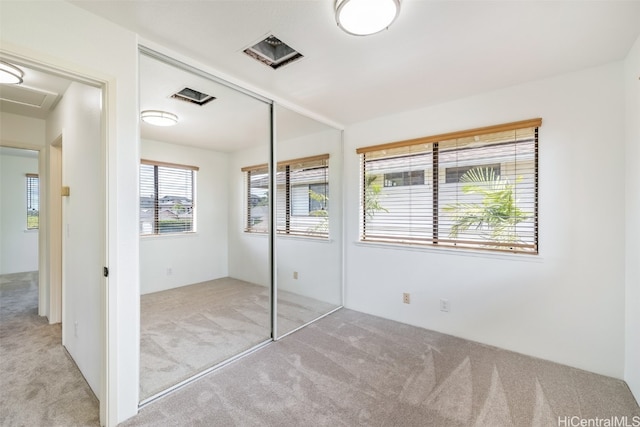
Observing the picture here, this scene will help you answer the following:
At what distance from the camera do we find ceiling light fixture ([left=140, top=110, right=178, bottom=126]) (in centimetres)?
303

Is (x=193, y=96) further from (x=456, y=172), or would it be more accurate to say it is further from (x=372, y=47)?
(x=456, y=172)

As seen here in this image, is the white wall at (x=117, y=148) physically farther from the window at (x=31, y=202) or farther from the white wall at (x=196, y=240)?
the window at (x=31, y=202)

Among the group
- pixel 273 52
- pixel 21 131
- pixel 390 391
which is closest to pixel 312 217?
pixel 273 52

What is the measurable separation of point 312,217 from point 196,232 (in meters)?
2.32

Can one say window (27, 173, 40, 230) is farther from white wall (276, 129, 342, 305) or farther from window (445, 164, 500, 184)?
window (445, 164, 500, 184)

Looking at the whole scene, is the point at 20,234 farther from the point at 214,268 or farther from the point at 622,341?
the point at 622,341

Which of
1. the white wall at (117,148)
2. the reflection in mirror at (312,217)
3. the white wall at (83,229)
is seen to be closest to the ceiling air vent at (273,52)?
the white wall at (117,148)

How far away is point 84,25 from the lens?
5.12 feet

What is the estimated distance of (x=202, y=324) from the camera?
312 centimetres

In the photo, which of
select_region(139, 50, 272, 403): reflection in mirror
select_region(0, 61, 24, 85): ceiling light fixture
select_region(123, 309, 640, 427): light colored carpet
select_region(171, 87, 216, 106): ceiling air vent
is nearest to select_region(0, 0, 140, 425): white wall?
select_region(139, 50, 272, 403): reflection in mirror

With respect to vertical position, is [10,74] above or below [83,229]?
above

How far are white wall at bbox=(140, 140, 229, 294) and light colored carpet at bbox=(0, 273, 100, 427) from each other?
1.35m

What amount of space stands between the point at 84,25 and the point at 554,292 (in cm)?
385

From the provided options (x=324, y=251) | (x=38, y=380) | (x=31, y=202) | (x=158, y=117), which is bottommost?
(x=38, y=380)
